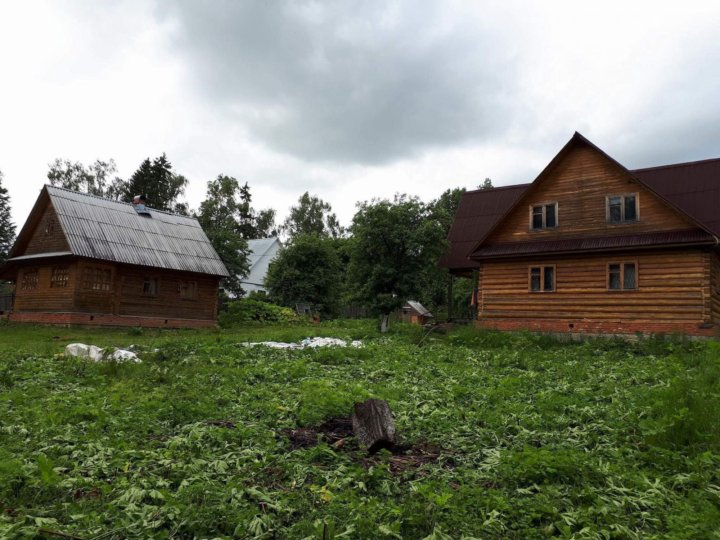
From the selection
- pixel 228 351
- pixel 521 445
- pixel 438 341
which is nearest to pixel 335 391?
pixel 521 445

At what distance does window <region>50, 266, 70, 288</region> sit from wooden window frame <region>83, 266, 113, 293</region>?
36.3 inches

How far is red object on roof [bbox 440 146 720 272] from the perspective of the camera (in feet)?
59.2

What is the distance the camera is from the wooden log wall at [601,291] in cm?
1741

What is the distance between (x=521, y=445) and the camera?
21.3 ft

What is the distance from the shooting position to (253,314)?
32.2 metres

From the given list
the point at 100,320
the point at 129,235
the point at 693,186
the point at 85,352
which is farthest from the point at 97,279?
the point at 693,186

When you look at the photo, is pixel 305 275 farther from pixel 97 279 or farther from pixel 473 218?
pixel 473 218

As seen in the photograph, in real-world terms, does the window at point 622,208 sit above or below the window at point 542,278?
above

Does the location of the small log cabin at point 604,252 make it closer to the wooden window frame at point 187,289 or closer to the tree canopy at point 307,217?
the wooden window frame at point 187,289

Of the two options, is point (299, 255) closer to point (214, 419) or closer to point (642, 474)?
point (214, 419)

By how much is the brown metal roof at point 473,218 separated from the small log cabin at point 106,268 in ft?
45.5

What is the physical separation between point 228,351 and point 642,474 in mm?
11170

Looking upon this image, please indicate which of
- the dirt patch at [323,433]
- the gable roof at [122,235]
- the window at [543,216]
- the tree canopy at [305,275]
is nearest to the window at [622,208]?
the window at [543,216]

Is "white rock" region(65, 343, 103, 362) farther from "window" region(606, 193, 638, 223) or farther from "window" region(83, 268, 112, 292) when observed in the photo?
"window" region(606, 193, 638, 223)
